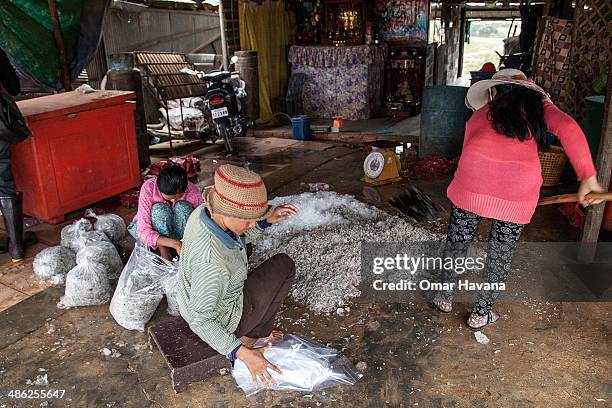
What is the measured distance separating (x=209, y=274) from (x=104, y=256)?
5.92 feet

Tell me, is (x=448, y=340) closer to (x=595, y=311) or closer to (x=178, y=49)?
(x=595, y=311)

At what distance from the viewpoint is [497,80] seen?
271cm

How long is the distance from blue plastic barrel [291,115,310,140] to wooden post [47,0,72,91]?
3.55m

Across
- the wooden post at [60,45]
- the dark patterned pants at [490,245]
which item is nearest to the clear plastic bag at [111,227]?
the wooden post at [60,45]

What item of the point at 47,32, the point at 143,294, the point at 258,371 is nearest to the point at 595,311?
the point at 258,371

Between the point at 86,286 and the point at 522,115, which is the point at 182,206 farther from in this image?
the point at 522,115

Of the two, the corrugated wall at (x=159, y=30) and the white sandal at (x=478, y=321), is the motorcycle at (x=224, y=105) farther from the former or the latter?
the white sandal at (x=478, y=321)

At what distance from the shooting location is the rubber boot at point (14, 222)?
3889 mm

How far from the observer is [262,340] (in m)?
2.68

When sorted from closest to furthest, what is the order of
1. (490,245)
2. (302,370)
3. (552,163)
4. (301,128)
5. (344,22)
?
(302,370) → (490,245) → (552,163) → (301,128) → (344,22)

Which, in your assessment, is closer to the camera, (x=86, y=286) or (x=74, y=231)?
(x=86, y=286)

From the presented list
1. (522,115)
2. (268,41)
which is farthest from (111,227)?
(268,41)

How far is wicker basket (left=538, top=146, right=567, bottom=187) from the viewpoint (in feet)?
17.1

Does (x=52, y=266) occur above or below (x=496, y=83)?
below
